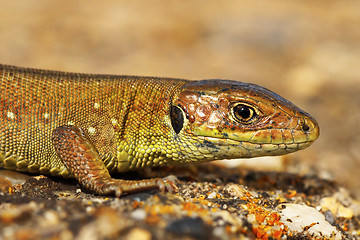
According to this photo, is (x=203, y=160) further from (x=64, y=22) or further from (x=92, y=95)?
(x=64, y=22)

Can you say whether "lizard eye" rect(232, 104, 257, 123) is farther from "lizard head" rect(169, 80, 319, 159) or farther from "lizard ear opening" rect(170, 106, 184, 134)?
"lizard ear opening" rect(170, 106, 184, 134)

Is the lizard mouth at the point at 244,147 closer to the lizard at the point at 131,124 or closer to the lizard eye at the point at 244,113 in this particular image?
the lizard at the point at 131,124

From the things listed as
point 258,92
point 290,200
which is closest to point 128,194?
point 258,92

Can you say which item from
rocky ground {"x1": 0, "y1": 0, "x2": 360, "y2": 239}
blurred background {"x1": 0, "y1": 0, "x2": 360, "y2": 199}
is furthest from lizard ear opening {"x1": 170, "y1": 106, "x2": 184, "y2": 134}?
blurred background {"x1": 0, "y1": 0, "x2": 360, "y2": 199}

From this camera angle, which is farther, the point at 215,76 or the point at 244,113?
the point at 215,76

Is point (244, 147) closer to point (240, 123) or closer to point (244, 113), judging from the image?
point (240, 123)

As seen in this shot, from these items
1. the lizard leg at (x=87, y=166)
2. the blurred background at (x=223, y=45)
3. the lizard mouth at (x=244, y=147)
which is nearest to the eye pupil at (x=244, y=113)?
the lizard mouth at (x=244, y=147)

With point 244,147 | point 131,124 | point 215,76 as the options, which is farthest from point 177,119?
point 215,76
